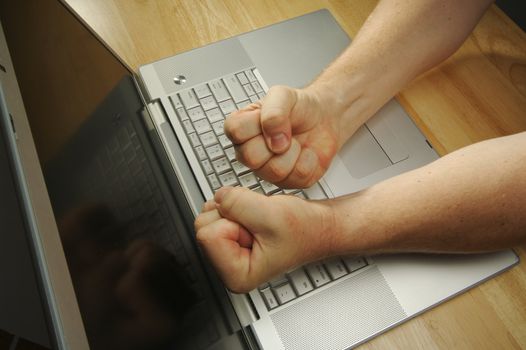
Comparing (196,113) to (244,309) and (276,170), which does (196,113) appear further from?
(244,309)

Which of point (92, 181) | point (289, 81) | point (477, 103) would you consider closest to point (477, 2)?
point (477, 103)

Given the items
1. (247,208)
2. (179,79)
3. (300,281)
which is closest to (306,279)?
(300,281)

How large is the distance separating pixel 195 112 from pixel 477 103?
0.44m

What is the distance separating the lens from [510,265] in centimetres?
52

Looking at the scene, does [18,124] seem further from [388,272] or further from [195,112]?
[388,272]

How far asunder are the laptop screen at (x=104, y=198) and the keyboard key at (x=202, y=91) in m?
0.10

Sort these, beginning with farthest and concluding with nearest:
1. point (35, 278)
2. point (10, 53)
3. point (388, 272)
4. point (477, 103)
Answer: point (477, 103) < point (388, 272) < point (10, 53) < point (35, 278)

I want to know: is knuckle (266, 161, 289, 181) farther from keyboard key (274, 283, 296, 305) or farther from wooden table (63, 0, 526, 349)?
wooden table (63, 0, 526, 349)

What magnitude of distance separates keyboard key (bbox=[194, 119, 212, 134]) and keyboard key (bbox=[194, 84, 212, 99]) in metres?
0.04

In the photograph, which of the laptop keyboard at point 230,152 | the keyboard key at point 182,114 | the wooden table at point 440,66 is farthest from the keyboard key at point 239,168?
the wooden table at point 440,66

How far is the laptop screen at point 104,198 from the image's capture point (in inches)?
14.8

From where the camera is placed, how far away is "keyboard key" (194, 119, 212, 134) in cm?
58

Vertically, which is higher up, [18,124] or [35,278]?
[18,124]

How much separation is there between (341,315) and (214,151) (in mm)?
273
